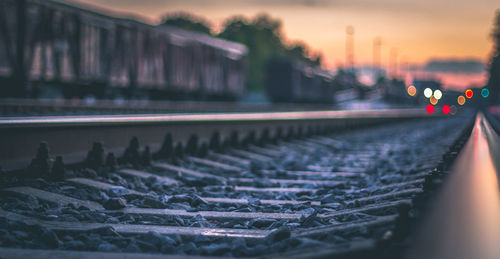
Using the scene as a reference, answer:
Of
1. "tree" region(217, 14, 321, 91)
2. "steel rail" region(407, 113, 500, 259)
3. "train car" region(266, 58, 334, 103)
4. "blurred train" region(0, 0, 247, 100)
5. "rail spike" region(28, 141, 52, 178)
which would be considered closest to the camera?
"steel rail" region(407, 113, 500, 259)

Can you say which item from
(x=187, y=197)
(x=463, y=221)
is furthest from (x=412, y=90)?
(x=463, y=221)

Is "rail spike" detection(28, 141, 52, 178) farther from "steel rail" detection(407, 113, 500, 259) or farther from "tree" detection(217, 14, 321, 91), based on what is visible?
"tree" detection(217, 14, 321, 91)

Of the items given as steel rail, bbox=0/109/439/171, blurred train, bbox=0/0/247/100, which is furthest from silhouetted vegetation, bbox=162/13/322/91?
steel rail, bbox=0/109/439/171

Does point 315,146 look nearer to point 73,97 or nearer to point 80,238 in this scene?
point 80,238

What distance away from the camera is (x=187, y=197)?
13.5ft

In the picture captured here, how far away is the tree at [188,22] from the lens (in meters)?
102

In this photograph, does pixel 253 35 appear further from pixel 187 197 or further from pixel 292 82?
pixel 187 197

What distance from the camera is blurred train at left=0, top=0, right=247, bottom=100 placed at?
15.4 m

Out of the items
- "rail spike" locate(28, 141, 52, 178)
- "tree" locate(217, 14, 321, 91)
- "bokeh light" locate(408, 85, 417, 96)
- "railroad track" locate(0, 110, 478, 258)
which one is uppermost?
"tree" locate(217, 14, 321, 91)

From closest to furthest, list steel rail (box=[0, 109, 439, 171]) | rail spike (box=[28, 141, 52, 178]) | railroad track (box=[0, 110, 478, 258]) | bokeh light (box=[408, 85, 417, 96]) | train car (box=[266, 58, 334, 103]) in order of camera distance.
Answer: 1. railroad track (box=[0, 110, 478, 258])
2. rail spike (box=[28, 141, 52, 178])
3. steel rail (box=[0, 109, 439, 171])
4. train car (box=[266, 58, 334, 103])
5. bokeh light (box=[408, 85, 417, 96])

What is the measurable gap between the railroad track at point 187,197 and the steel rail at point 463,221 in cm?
17

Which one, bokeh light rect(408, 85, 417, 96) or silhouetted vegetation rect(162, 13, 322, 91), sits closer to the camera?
bokeh light rect(408, 85, 417, 96)

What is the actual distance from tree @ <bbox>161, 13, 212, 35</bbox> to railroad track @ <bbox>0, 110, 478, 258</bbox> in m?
96.0

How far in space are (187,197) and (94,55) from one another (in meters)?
15.9
